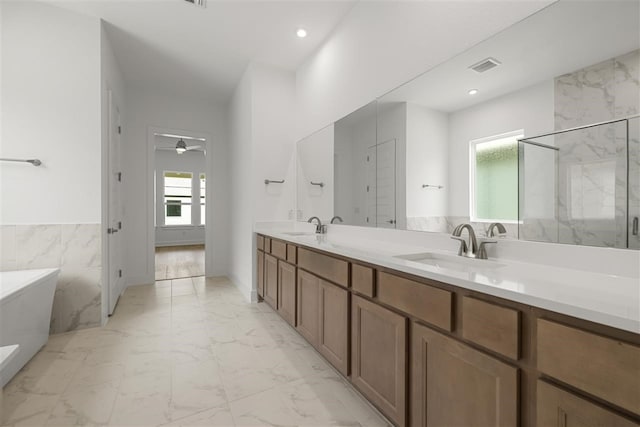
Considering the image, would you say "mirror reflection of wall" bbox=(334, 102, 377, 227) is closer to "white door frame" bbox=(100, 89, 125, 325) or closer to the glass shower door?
the glass shower door

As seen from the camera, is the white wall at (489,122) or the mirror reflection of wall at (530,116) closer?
the mirror reflection of wall at (530,116)

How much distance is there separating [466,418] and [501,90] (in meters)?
1.42

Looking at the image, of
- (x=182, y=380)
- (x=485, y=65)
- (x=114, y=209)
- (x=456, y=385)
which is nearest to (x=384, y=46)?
(x=485, y=65)

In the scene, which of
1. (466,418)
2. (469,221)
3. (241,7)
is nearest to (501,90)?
(469,221)

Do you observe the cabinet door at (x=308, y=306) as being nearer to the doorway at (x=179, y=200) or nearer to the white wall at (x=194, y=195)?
the doorway at (x=179, y=200)

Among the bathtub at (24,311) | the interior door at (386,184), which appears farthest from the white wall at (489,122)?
the bathtub at (24,311)

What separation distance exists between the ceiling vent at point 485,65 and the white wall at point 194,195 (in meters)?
7.79

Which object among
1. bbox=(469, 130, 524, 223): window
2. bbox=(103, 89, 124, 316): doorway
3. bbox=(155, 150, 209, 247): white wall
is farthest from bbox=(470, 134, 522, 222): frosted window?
bbox=(155, 150, 209, 247): white wall

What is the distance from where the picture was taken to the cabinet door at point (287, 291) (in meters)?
2.40

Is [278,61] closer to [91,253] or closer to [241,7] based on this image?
[241,7]

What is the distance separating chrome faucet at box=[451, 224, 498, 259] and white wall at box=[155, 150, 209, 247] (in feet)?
25.8

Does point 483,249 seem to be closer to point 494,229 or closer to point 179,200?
point 494,229

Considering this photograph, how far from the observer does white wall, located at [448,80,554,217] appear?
1.27 metres

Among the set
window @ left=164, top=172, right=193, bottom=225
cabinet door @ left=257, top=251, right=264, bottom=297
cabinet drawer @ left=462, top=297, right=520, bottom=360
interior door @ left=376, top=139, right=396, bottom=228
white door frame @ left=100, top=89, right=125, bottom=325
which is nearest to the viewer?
cabinet drawer @ left=462, top=297, right=520, bottom=360
